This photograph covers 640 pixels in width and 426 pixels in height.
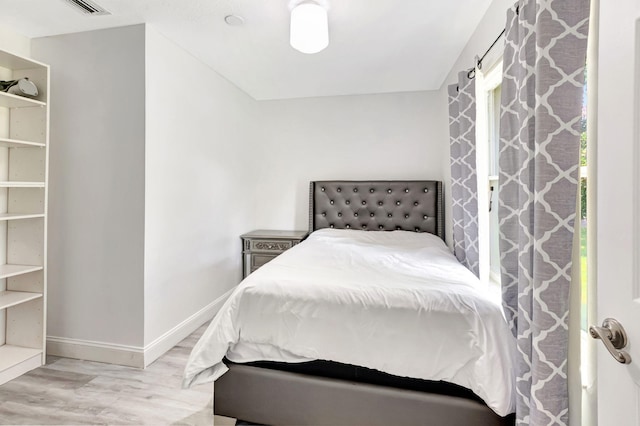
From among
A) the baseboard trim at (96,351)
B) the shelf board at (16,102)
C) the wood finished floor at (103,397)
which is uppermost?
the shelf board at (16,102)

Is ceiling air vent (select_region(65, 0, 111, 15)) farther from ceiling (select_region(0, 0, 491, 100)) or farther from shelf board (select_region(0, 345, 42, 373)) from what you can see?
shelf board (select_region(0, 345, 42, 373))

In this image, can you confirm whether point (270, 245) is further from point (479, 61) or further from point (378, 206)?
point (479, 61)

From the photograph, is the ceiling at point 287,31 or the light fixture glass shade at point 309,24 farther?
the ceiling at point 287,31

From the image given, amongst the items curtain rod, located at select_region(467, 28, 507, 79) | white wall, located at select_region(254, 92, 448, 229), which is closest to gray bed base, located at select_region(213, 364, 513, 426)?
curtain rod, located at select_region(467, 28, 507, 79)

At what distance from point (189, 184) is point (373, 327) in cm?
206

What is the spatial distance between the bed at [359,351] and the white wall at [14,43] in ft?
8.09

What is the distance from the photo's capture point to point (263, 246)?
3.68m

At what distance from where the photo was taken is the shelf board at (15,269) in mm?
2055

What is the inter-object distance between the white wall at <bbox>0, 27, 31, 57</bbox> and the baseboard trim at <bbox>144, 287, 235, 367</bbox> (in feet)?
7.72

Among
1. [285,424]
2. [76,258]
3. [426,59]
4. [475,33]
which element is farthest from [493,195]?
[76,258]

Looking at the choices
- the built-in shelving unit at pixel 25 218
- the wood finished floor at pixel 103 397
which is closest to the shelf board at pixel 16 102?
the built-in shelving unit at pixel 25 218

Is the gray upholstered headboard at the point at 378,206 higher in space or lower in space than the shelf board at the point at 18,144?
lower

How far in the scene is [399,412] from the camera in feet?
4.80

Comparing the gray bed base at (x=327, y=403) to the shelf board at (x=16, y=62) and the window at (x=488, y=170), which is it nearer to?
the window at (x=488, y=170)
